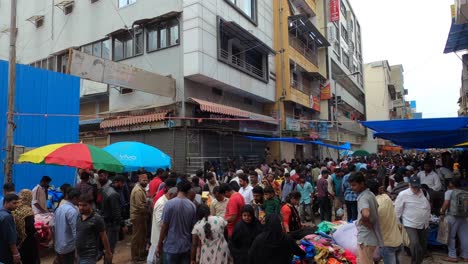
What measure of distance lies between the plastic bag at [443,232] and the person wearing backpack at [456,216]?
7 cm

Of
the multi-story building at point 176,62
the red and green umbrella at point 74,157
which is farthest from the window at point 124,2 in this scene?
the red and green umbrella at point 74,157

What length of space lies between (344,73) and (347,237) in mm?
35732

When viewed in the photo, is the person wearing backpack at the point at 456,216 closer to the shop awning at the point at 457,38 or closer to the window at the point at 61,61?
the shop awning at the point at 457,38

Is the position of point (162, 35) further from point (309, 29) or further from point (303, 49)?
point (303, 49)

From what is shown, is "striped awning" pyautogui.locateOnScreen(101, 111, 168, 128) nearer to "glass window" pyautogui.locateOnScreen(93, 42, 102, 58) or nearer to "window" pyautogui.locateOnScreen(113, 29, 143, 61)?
"window" pyautogui.locateOnScreen(113, 29, 143, 61)

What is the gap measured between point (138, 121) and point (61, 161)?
30.4ft

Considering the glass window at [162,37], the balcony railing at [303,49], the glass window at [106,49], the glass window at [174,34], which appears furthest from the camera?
the balcony railing at [303,49]

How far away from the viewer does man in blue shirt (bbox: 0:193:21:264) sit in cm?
419

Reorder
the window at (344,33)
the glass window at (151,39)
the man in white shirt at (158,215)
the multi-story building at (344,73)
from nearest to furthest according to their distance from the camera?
the man in white shirt at (158,215) → the glass window at (151,39) → the multi-story building at (344,73) → the window at (344,33)

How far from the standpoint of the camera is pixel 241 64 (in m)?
19.9

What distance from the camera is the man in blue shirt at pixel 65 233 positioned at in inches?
183

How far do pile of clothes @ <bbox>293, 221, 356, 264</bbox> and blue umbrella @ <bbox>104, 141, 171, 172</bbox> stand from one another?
15.5 ft

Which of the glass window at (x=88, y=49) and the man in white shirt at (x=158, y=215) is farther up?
the glass window at (x=88, y=49)

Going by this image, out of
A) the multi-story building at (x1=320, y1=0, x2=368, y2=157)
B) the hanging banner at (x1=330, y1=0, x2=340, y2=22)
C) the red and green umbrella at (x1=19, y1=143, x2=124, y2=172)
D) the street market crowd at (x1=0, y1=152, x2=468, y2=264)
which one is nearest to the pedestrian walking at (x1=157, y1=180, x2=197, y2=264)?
the street market crowd at (x1=0, y1=152, x2=468, y2=264)
